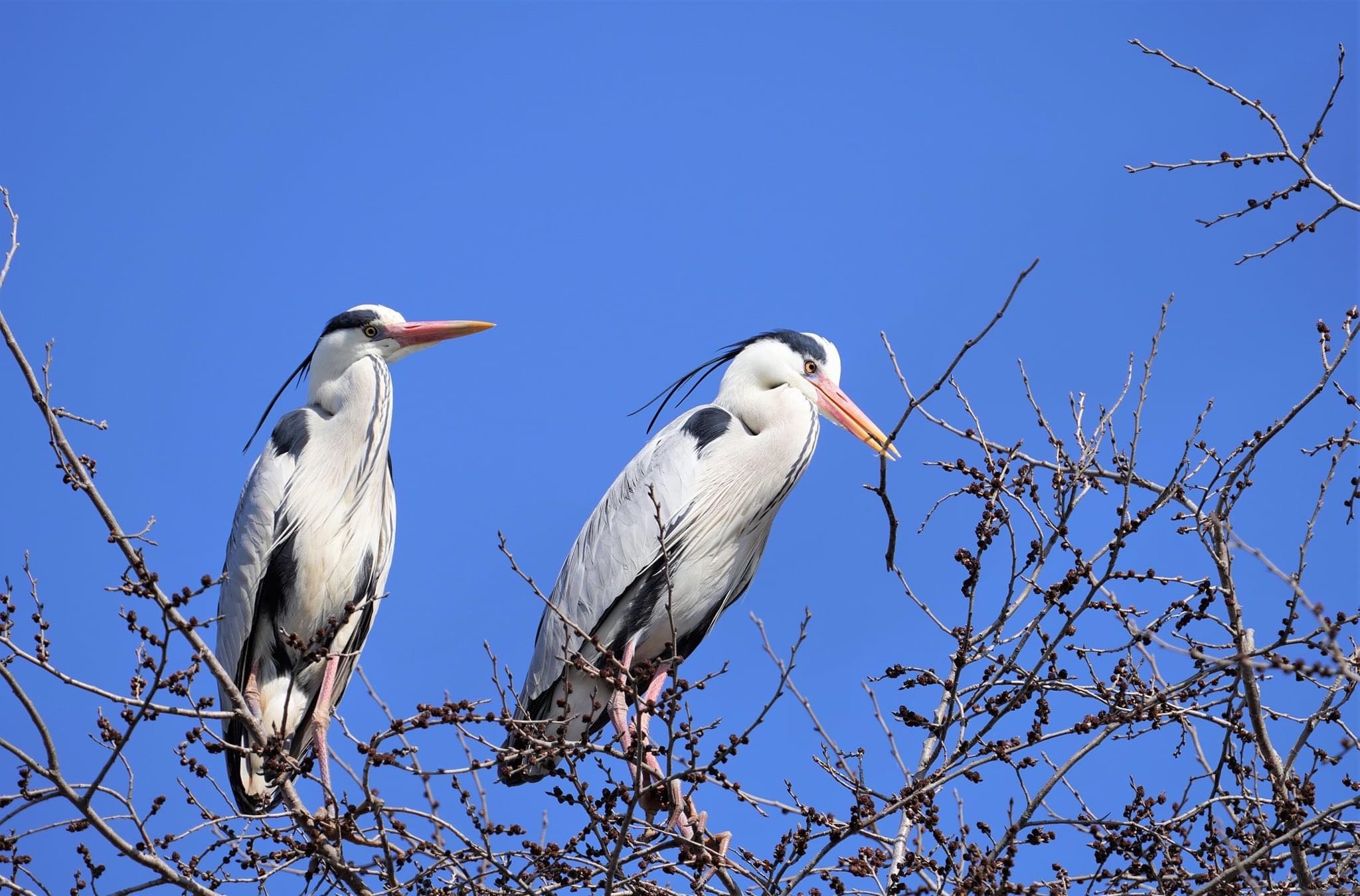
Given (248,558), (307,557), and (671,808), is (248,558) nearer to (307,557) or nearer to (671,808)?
(307,557)

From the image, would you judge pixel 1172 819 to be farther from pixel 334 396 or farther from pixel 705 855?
pixel 334 396

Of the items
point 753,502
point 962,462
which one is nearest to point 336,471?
point 753,502

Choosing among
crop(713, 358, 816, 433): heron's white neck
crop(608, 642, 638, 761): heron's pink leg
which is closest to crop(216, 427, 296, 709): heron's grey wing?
crop(608, 642, 638, 761): heron's pink leg

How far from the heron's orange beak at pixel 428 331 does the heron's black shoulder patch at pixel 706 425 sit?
0.99m

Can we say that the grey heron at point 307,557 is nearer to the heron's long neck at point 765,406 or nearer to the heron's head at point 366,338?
the heron's head at point 366,338

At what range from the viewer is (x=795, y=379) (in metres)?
5.37

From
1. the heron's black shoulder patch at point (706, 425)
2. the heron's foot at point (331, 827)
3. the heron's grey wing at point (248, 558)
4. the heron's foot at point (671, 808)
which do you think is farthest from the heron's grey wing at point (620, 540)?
the heron's foot at point (331, 827)

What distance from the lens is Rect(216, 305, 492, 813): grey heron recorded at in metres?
4.86

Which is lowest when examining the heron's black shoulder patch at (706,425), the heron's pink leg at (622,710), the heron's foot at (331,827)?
the heron's foot at (331,827)

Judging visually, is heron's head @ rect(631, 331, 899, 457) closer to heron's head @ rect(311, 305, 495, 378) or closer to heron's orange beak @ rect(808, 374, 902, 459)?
heron's orange beak @ rect(808, 374, 902, 459)

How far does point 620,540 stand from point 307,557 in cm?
112

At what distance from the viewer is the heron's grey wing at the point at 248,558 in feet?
15.9

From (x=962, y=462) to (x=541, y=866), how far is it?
139cm

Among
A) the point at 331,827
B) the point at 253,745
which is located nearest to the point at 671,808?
the point at 331,827
